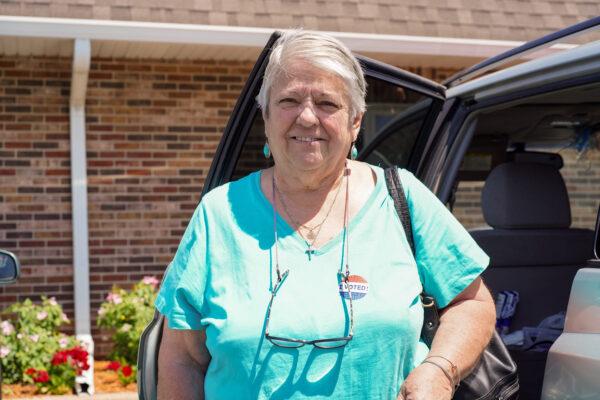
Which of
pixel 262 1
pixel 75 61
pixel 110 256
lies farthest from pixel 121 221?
pixel 262 1

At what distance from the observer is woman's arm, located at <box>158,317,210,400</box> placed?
2320 millimetres

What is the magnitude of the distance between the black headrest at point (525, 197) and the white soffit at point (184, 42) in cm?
333

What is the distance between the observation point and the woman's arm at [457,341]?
2.18 meters

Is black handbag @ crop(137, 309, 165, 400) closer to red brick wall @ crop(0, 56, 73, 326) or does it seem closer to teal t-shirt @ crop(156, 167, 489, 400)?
teal t-shirt @ crop(156, 167, 489, 400)

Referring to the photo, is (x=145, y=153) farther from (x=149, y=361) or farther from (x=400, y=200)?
(x=400, y=200)

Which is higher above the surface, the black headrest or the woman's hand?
the black headrest

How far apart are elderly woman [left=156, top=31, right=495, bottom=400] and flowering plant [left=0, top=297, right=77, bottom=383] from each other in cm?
487

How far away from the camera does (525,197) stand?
399 centimetres

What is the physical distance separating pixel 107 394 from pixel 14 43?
2943mm

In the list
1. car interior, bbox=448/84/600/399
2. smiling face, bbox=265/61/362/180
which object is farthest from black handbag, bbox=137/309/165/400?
car interior, bbox=448/84/600/399

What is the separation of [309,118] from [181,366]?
2.31ft

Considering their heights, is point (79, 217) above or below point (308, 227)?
below

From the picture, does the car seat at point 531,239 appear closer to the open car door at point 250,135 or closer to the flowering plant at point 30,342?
the open car door at point 250,135

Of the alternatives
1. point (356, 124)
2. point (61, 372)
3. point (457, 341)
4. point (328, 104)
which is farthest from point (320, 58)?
point (61, 372)
